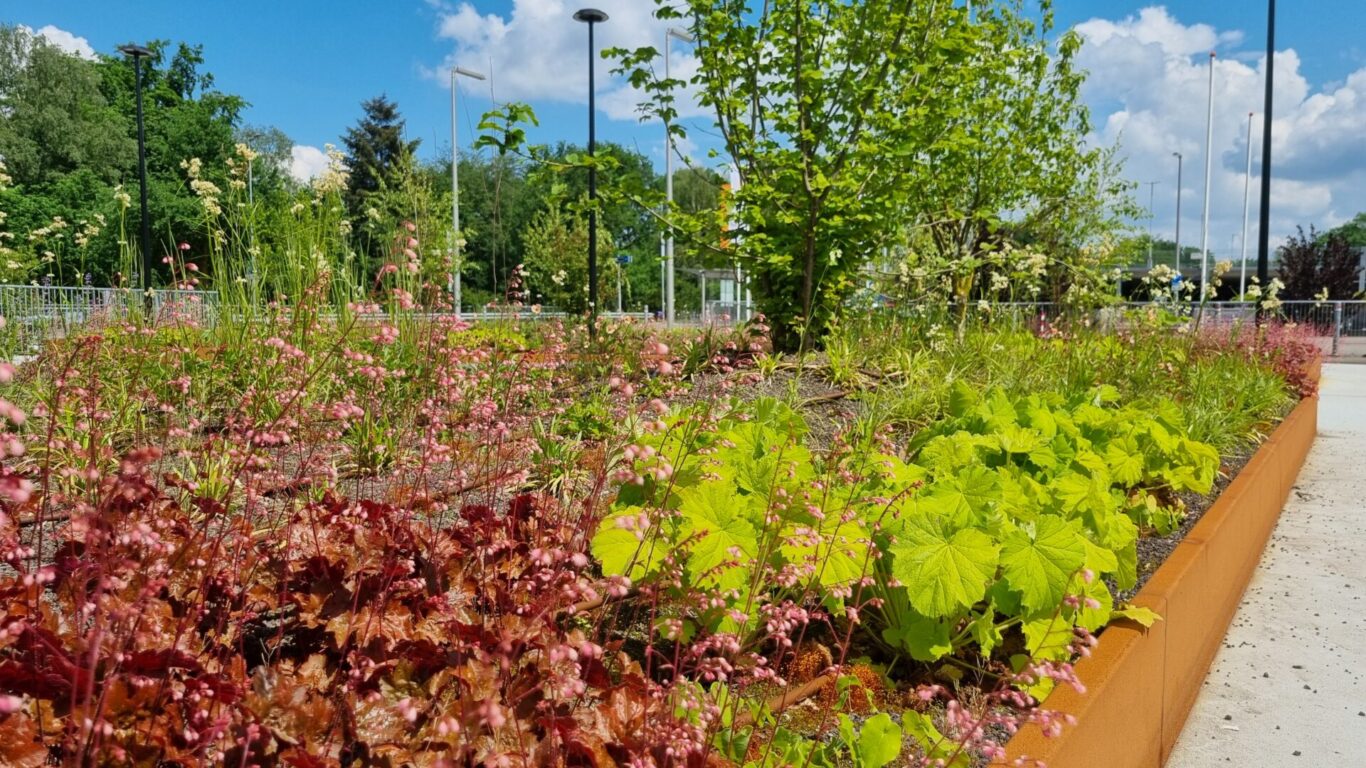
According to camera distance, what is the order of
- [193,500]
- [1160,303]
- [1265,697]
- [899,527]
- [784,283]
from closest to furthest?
[193,500]
[899,527]
[1265,697]
[784,283]
[1160,303]

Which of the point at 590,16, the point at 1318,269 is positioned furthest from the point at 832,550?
the point at 1318,269

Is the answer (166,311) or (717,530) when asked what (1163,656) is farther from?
(166,311)

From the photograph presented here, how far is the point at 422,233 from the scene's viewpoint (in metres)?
5.61

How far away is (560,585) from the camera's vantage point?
5.61ft

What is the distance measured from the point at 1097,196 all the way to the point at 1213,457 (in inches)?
409

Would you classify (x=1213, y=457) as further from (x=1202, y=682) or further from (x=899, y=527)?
(x=899, y=527)

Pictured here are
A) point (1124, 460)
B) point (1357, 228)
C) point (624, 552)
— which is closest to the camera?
point (624, 552)

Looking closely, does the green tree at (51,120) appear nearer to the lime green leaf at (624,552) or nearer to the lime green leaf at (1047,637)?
the lime green leaf at (624,552)

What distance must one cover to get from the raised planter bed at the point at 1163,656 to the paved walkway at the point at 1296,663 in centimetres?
7

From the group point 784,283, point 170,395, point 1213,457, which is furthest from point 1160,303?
point 170,395

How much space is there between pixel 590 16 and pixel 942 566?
13204 millimetres

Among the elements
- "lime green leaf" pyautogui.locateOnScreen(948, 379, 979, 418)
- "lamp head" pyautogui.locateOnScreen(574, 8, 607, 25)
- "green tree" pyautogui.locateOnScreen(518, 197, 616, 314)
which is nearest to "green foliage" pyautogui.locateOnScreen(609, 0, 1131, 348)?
"lime green leaf" pyautogui.locateOnScreen(948, 379, 979, 418)

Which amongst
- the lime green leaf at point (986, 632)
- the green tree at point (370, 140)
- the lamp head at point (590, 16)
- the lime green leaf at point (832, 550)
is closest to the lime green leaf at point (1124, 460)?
the lime green leaf at point (986, 632)

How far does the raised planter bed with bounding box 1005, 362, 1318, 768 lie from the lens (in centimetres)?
179
